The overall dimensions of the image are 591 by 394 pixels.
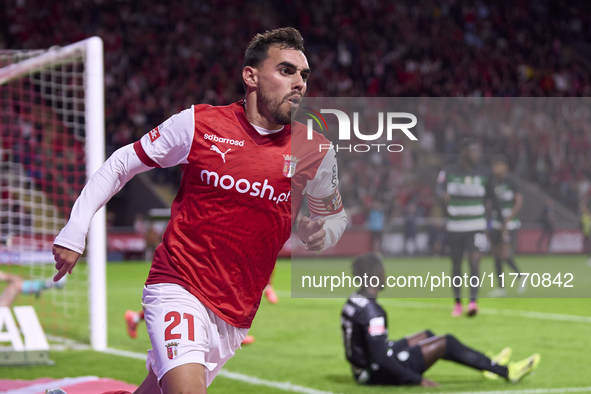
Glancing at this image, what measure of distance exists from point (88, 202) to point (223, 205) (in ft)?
2.08

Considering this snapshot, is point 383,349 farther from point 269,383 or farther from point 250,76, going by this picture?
point 250,76

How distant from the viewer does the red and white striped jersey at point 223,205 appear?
3449 mm

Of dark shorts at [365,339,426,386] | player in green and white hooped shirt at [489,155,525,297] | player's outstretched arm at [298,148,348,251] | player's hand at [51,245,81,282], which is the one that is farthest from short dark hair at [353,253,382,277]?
player in green and white hooped shirt at [489,155,525,297]

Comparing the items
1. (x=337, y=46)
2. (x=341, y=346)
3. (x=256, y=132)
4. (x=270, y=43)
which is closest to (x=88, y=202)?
(x=256, y=132)

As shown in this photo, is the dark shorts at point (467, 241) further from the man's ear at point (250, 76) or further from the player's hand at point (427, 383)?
the man's ear at point (250, 76)

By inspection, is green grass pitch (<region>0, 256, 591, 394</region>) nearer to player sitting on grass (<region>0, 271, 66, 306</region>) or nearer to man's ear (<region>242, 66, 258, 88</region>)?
player sitting on grass (<region>0, 271, 66, 306</region>)

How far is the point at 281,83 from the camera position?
11.6ft

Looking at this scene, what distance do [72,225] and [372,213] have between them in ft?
50.6

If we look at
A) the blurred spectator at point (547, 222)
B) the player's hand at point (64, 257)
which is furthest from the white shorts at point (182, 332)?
the blurred spectator at point (547, 222)

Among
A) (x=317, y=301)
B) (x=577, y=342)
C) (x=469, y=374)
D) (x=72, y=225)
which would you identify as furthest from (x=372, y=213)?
(x=72, y=225)

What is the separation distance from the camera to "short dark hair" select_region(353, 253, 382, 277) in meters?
5.75

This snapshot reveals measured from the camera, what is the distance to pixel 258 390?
19.4 ft

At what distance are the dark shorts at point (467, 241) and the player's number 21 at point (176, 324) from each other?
684 cm

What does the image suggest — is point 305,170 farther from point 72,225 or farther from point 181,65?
point 181,65
